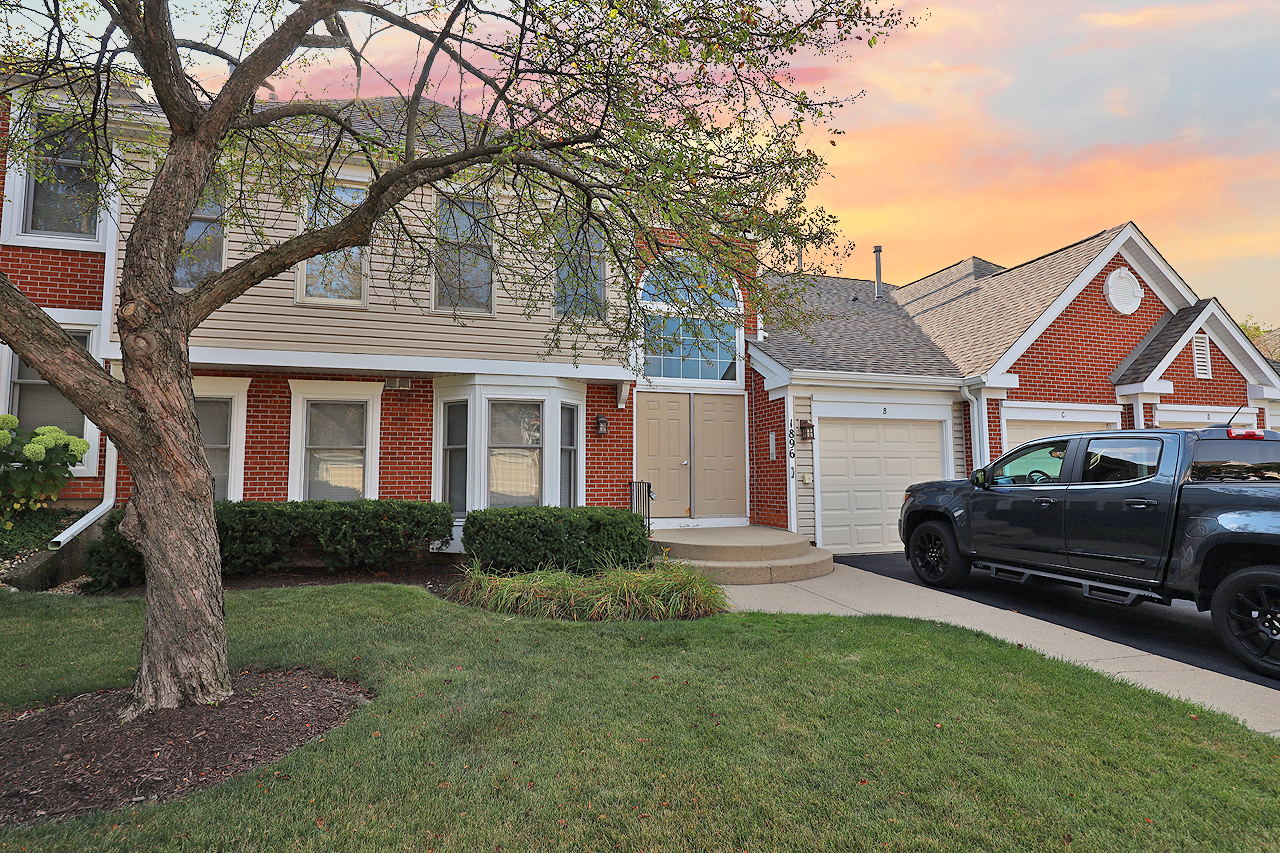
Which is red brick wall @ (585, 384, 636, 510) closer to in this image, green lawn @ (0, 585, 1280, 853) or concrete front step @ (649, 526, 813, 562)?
concrete front step @ (649, 526, 813, 562)

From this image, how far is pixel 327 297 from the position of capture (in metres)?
9.48

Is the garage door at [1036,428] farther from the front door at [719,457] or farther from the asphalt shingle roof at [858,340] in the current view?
the front door at [719,457]

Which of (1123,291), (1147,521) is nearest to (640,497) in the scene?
(1147,521)

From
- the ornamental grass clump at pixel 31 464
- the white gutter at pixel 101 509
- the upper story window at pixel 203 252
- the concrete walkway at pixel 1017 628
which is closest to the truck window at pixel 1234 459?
the concrete walkway at pixel 1017 628

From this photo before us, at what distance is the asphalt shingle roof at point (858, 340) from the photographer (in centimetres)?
1183

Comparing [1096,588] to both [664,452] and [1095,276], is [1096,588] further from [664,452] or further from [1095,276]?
[1095,276]

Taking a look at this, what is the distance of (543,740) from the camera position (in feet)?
11.9

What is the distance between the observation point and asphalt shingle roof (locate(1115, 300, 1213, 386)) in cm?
1259

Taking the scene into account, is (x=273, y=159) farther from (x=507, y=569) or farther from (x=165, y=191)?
(x=507, y=569)

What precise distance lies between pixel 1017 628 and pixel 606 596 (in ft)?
13.2

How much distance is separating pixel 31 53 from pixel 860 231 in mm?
8889

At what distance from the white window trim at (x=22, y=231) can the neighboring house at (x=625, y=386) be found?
28 mm

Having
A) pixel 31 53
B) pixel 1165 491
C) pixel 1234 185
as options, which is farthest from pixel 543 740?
pixel 1234 185

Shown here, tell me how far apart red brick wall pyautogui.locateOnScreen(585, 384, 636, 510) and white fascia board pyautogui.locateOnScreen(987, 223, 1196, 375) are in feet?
22.3
